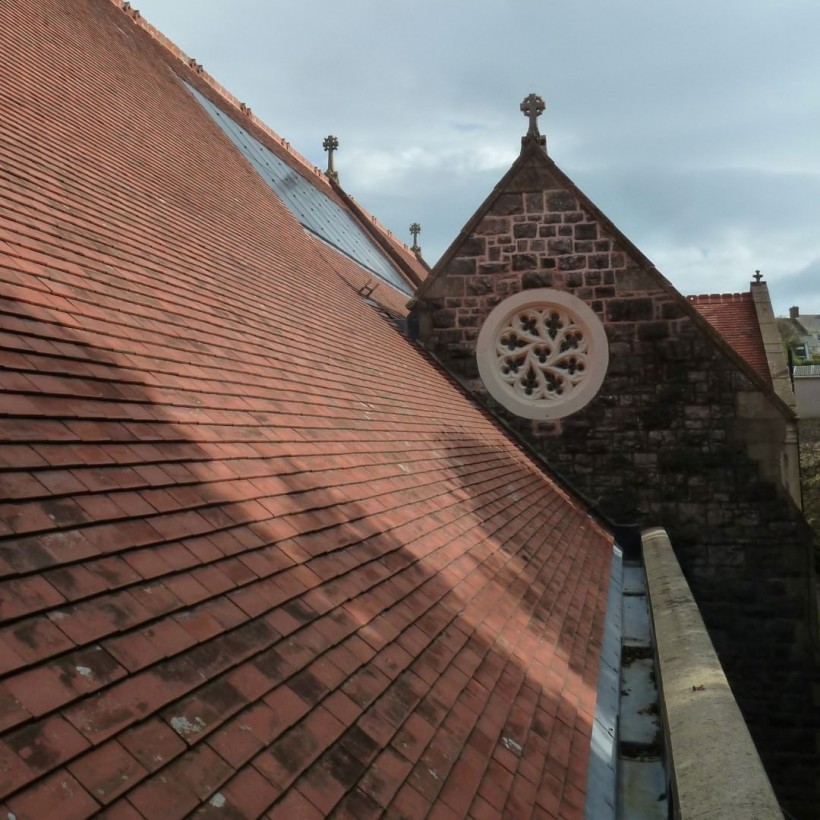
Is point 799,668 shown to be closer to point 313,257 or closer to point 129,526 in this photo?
point 313,257

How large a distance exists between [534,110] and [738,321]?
4516 mm

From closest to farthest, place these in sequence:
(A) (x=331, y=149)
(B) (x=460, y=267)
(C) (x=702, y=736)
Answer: (C) (x=702, y=736) < (B) (x=460, y=267) < (A) (x=331, y=149)

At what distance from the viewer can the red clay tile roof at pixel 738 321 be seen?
10.9m

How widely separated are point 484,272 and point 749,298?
16.0 ft

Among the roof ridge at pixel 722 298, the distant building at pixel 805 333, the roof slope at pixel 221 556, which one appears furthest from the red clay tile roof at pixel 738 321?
the distant building at pixel 805 333

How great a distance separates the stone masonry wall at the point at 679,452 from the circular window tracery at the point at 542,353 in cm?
12

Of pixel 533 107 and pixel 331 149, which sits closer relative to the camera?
pixel 533 107

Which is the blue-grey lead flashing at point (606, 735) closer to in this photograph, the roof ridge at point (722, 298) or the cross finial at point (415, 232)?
the roof ridge at point (722, 298)

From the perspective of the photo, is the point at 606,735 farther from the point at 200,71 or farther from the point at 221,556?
the point at 200,71

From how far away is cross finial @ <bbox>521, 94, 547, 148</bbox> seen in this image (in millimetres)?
9539

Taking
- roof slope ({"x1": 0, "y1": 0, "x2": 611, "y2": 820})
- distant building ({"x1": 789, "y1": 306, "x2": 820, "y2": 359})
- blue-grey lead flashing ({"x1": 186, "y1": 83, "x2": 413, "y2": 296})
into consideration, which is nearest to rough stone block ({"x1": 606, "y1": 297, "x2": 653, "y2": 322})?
blue-grey lead flashing ({"x1": 186, "y1": 83, "x2": 413, "y2": 296})

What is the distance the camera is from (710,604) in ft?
28.9

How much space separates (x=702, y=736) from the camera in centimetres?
294

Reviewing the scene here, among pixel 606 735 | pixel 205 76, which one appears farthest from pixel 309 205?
pixel 606 735
